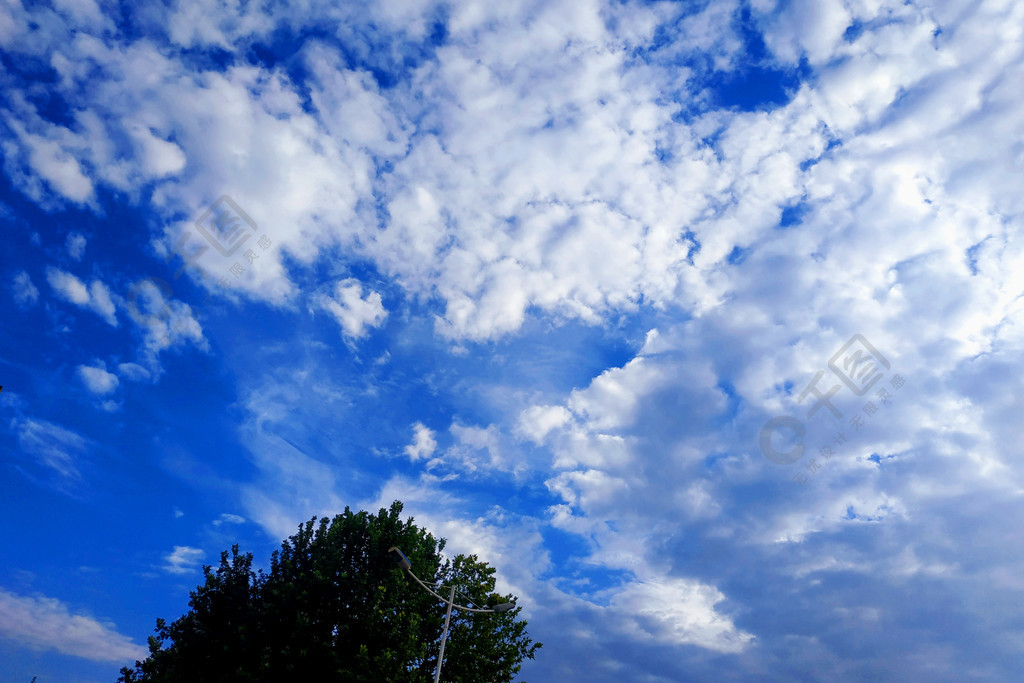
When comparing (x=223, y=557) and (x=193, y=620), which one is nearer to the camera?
Answer: (x=193, y=620)

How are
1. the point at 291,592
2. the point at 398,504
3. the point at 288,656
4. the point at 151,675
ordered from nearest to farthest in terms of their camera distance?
the point at 288,656 → the point at 291,592 → the point at 151,675 → the point at 398,504

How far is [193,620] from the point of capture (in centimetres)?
2741

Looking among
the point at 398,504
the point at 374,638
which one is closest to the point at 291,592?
the point at 374,638

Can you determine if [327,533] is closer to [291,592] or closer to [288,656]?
[291,592]

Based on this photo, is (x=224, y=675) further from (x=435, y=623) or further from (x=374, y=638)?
(x=435, y=623)

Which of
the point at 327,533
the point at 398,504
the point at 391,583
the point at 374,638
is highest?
the point at 398,504

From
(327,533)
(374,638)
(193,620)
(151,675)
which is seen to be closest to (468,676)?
(374,638)

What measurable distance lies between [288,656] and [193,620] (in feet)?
22.4

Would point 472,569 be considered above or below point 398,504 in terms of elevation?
below

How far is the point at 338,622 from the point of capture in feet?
84.9

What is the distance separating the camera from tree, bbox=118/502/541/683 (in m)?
24.5

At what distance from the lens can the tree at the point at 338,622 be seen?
24484 millimetres

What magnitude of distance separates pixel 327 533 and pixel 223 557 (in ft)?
19.7

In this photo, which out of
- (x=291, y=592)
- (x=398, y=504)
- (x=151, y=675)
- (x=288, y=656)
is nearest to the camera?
(x=288, y=656)
